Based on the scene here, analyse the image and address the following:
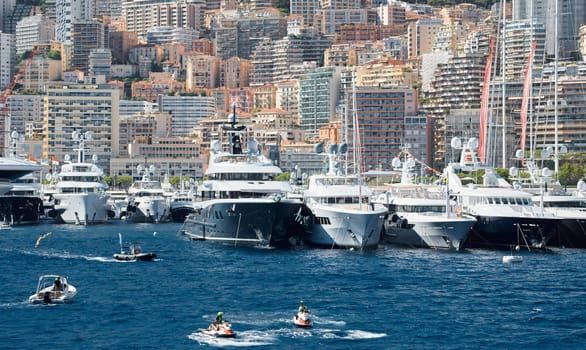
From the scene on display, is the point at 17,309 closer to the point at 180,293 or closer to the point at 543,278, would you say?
the point at 180,293

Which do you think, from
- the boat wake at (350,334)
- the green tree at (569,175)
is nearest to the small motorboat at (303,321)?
the boat wake at (350,334)

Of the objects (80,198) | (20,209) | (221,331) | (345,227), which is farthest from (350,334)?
(20,209)

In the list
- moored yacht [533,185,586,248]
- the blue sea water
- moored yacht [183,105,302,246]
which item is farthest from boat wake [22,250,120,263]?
moored yacht [533,185,586,248]

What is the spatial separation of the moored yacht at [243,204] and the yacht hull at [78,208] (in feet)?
126

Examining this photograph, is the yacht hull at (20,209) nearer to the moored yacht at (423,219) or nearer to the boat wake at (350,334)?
the moored yacht at (423,219)

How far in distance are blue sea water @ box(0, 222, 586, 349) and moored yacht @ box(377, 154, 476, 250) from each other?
70.1 inches

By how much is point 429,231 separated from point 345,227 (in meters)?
7.06

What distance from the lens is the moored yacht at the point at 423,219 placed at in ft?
332

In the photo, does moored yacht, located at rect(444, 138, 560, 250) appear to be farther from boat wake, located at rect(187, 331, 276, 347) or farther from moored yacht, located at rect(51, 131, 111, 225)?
moored yacht, located at rect(51, 131, 111, 225)

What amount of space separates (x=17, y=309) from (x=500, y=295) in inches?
1141

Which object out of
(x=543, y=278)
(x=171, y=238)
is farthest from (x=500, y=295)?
(x=171, y=238)

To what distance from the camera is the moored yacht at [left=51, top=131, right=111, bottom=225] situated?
504 ft

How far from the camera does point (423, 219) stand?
339ft

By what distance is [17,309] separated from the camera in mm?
71062
